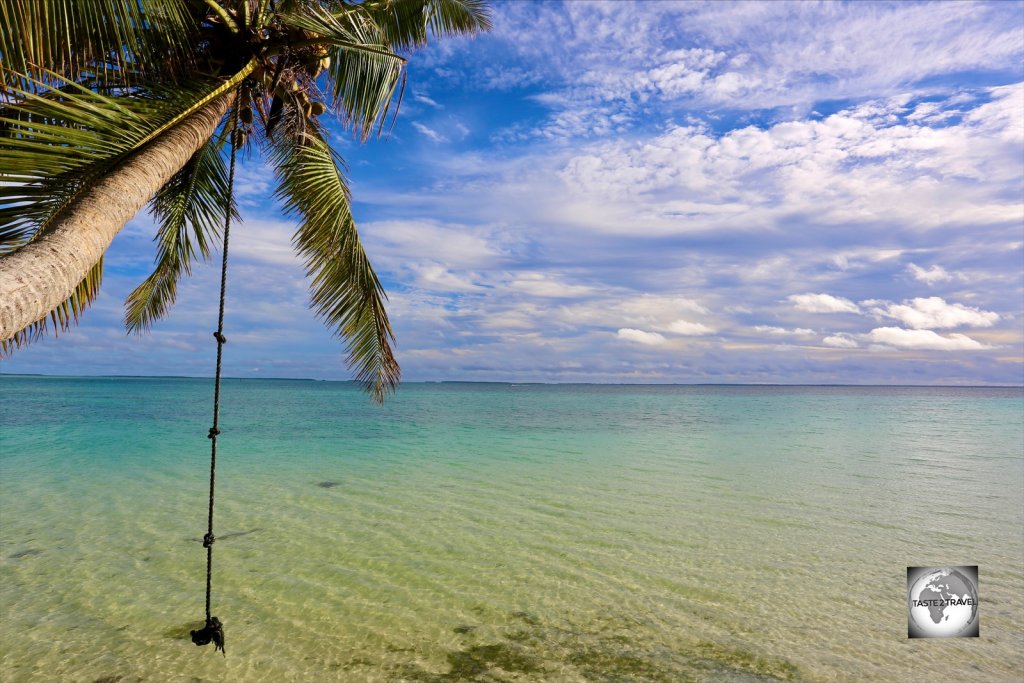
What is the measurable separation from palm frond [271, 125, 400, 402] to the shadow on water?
329 cm

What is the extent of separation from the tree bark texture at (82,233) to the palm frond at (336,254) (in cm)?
158

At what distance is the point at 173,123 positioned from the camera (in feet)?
15.7

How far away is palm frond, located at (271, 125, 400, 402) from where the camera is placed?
21.4 ft

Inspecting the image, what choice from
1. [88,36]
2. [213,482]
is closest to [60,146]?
[88,36]

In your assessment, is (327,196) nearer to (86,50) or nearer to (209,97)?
(209,97)

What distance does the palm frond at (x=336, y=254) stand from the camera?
6.52 metres

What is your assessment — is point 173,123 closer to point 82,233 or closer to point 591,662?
point 82,233

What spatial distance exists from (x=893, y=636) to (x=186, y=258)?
9810mm

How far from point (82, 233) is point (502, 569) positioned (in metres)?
5.22

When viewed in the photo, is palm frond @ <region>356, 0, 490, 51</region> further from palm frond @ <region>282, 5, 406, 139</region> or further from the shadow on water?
the shadow on water

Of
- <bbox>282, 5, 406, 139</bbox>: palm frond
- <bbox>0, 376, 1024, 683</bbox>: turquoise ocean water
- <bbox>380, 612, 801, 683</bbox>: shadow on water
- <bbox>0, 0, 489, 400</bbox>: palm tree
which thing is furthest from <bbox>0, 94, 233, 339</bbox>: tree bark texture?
<bbox>380, 612, 801, 683</bbox>: shadow on water

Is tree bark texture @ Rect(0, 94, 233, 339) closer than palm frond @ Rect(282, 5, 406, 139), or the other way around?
tree bark texture @ Rect(0, 94, 233, 339)

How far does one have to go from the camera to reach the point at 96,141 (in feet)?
12.8

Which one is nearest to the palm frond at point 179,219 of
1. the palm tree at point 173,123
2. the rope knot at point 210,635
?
the palm tree at point 173,123
